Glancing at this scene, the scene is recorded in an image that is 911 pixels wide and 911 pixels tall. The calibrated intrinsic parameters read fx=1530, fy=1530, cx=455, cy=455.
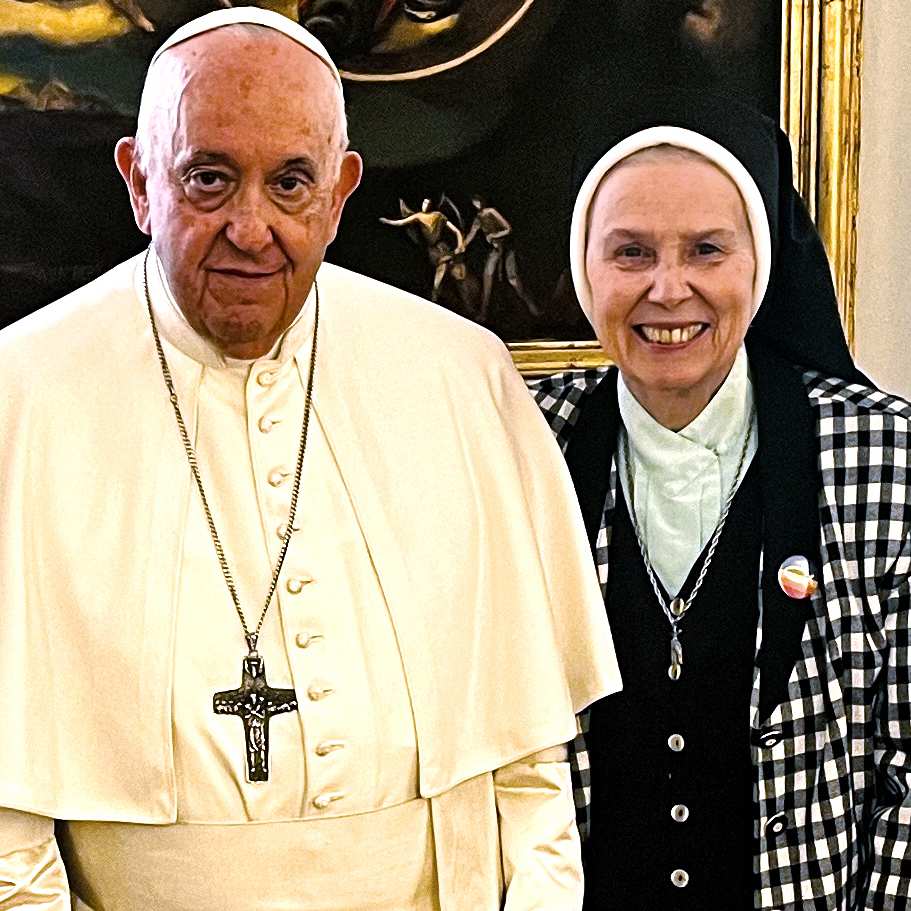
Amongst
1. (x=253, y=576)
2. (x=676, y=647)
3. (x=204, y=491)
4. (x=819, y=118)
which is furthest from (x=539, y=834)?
(x=819, y=118)

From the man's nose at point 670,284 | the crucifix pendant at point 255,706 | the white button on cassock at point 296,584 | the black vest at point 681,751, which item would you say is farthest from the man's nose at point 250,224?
the black vest at point 681,751

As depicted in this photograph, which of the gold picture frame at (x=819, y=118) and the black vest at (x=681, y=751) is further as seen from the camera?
the gold picture frame at (x=819, y=118)

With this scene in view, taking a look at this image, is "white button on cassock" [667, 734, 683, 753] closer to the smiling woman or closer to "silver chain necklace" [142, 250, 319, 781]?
the smiling woman

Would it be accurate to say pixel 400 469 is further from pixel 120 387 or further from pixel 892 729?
pixel 892 729

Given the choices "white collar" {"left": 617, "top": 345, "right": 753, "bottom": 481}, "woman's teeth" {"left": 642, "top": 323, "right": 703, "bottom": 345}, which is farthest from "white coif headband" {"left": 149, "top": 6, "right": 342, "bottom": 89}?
"white collar" {"left": 617, "top": 345, "right": 753, "bottom": 481}

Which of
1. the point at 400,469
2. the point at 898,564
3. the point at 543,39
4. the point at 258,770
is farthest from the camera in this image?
the point at 543,39

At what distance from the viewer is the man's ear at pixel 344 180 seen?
2.17 m

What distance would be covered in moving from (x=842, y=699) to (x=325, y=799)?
97 cm

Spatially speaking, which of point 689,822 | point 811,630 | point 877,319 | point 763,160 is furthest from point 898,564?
point 877,319

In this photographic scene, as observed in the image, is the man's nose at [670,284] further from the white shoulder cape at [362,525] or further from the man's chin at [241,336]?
the man's chin at [241,336]

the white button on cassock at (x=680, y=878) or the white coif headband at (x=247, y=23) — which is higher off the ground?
the white coif headband at (x=247, y=23)

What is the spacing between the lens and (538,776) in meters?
2.36

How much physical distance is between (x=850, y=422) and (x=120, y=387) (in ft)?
4.15

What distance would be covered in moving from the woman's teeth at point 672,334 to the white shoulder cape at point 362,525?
32 cm
